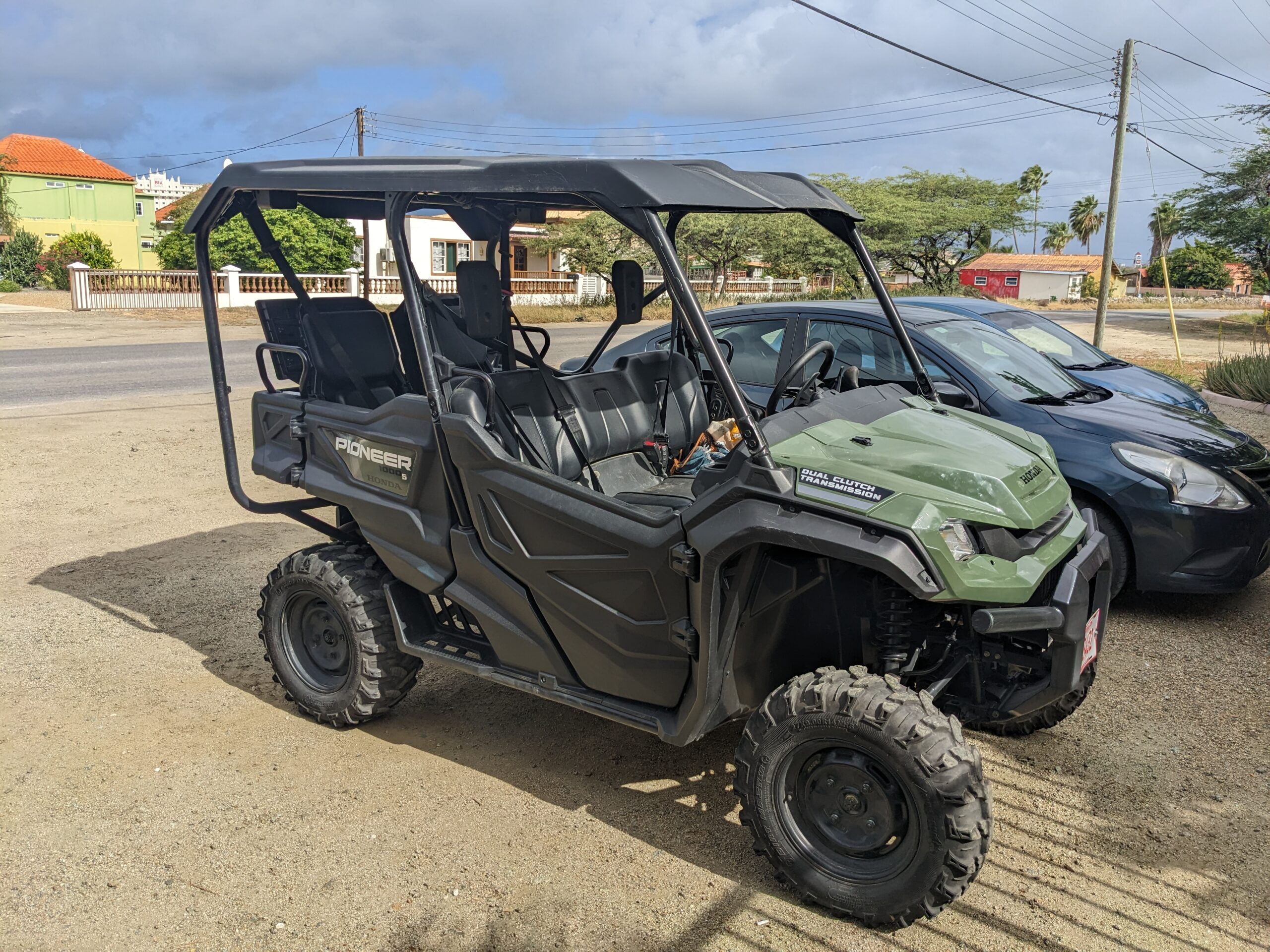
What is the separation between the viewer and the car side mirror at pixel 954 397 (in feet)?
17.0

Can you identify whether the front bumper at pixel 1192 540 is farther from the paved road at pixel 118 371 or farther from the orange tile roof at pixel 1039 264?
the orange tile roof at pixel 1039 264

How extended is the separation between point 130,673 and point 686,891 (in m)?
3.06

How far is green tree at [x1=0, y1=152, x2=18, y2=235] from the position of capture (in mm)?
51094

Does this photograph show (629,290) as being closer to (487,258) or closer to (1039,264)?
(487,258)

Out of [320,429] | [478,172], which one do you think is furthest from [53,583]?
[478,172]

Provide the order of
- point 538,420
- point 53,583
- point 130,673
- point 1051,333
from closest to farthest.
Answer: point 538,420 → point 130,673 → point 53,583 → point 1051,333

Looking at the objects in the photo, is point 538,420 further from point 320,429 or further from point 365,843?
point 365,843

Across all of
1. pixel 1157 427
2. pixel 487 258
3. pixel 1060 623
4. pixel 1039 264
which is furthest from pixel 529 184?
pixel 1039 264

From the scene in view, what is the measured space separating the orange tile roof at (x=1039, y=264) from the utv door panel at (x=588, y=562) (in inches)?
2784

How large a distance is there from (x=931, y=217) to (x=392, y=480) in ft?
133

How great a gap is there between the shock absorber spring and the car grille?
336 cm

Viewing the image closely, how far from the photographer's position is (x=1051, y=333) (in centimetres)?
930

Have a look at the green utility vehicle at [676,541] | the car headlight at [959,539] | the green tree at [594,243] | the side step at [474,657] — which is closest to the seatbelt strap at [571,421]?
the green utility vehicle at [676,541]

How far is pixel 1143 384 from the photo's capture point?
29.2 feet
